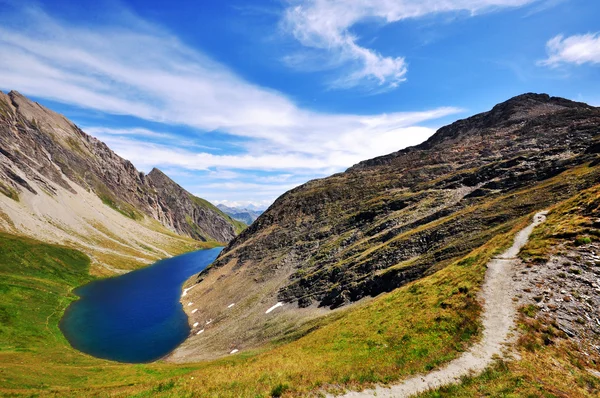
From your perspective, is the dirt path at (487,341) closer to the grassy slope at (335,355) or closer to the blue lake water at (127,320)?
the grassy slope at (335,355)

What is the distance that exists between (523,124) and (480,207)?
85.9 m

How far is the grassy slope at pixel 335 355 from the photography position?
19.3 metres

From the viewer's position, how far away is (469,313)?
956 inches

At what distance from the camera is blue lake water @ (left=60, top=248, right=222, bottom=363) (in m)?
68.2

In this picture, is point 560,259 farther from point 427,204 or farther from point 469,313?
point 427,204

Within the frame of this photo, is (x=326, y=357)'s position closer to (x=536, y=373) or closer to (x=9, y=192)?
(x=536, y=373)

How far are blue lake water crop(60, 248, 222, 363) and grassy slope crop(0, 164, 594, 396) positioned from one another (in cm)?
1083

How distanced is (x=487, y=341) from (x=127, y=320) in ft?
333

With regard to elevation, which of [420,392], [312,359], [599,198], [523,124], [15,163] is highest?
[15,163]

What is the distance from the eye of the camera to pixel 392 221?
8106cm

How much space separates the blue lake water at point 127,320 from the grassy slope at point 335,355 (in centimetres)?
1083

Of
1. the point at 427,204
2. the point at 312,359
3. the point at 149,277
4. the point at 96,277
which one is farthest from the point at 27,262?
the point at 427,204

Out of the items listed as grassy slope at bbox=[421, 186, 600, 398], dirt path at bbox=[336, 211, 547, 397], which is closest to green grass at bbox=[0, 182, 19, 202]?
dirt path at bbox=[336, 211, 547, 397]

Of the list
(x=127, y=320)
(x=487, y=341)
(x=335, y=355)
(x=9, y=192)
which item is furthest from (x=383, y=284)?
(x=9, y=192)
